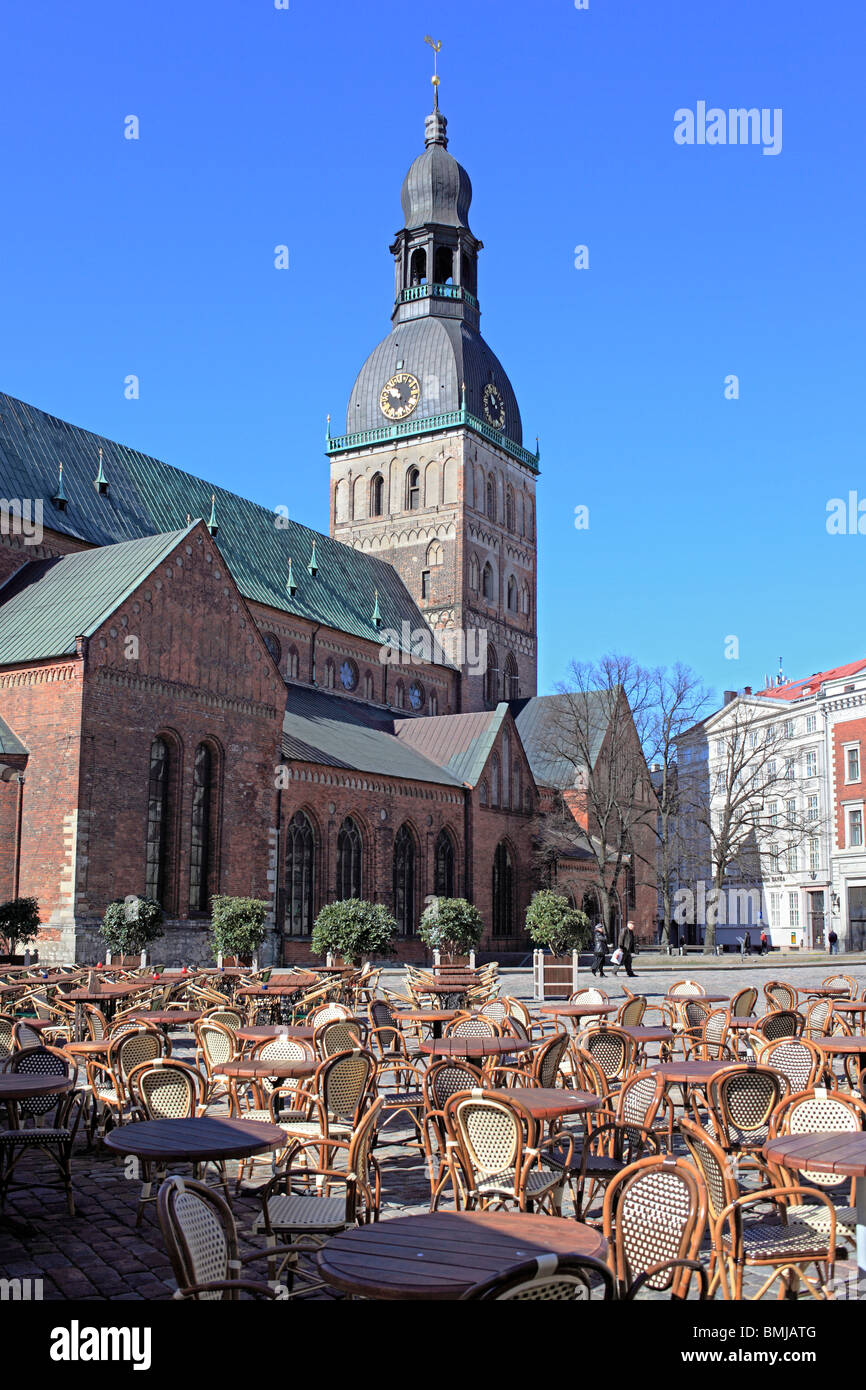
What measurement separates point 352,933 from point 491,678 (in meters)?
31.9

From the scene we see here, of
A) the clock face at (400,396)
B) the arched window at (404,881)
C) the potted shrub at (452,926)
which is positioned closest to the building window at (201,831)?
the potted shrub at (452,926)

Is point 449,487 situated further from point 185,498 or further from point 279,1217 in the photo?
point 279,1217

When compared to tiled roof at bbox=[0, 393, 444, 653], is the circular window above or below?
below

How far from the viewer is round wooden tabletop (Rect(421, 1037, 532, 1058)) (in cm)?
961

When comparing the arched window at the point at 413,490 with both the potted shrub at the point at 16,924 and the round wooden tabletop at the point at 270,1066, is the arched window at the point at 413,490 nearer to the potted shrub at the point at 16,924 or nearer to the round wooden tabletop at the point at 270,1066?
the potted shrub at the point at 16,924

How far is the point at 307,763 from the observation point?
3475 cm

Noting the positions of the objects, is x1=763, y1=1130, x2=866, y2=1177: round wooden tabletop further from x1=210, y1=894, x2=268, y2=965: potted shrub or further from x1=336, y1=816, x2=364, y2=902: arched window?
x1=336, y1=816, x2=364, y2=902: arched window

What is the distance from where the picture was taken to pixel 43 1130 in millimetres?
8258

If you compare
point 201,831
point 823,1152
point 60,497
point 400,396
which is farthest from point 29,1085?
point 400,396

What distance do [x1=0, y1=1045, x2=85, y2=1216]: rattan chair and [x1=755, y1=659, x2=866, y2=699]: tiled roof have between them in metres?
54.8

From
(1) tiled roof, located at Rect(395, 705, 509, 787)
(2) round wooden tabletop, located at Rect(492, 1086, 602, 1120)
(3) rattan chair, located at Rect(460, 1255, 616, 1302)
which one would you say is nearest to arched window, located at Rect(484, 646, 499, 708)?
(1) tiled roof, located at Rect(395, 705, 509, 787)

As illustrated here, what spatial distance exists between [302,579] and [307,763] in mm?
13702

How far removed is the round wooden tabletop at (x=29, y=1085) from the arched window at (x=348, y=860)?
27.9 metres

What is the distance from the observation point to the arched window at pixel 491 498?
5797cm
